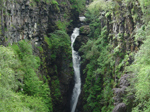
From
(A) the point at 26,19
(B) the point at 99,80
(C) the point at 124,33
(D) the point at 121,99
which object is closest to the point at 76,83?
(B) the point at 99,80

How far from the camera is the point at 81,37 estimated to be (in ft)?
115

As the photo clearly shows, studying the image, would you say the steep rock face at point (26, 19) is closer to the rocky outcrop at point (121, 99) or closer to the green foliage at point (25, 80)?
the green foliage at point (25, 80)

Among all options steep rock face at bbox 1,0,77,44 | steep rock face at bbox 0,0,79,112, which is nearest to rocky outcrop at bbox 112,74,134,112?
steep rock face at bbox 0,0,79,112

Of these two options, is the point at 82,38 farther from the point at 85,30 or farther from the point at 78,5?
the point at 78,5

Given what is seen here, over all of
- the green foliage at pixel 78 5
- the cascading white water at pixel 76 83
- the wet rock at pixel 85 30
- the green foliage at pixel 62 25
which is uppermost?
the green foliage at pixel 78 5

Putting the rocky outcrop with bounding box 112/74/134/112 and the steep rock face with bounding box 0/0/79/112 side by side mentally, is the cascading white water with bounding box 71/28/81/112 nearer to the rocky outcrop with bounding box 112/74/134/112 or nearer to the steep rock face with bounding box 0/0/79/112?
the steep rock face with bounding box 0/0/79/112

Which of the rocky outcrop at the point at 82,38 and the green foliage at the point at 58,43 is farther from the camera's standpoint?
the rocky outcrop at the point at 82,38

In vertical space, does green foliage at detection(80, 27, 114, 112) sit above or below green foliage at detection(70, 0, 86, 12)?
below

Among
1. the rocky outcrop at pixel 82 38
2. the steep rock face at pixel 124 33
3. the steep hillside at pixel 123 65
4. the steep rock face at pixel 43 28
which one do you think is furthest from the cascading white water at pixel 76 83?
the steep rock face at pixel 124 33

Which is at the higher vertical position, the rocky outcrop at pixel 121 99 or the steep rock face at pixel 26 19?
the steep rock face at pixel 26 19

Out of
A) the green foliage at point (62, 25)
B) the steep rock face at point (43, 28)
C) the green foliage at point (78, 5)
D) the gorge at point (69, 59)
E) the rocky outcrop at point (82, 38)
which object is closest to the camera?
the gorge at point (69, 59)

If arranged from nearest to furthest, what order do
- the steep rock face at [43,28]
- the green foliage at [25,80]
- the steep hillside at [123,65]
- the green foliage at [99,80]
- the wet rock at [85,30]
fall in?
the steep hillside at [123,65]
the green foliage at [25,80]
the steep rock face at [43,28]
the green foliage at [99,80]
the wet rock at [85,30]

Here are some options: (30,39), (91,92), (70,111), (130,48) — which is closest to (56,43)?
(30,39)

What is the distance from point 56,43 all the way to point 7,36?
12578 mm
